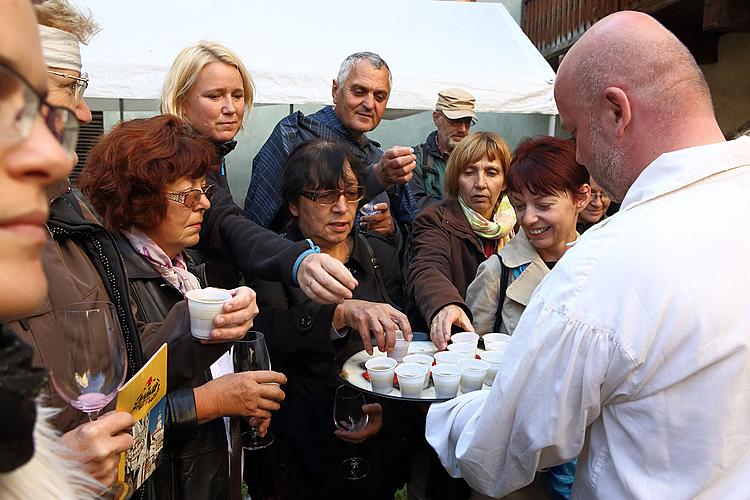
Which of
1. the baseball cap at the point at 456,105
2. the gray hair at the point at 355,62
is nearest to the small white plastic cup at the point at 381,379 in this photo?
the gray hair at the point at 355,62

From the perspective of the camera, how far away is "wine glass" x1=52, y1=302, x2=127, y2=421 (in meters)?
1.29

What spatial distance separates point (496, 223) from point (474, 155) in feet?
1.40

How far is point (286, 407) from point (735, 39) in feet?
24.7

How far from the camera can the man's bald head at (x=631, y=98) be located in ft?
5.15

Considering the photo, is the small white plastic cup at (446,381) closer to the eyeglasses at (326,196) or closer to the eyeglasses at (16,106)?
the eyeglasses at (326,196)

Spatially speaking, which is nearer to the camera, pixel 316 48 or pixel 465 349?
pixel 465 349

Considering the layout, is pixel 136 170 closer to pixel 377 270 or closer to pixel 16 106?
pixel 377 270

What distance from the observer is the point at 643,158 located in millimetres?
1615

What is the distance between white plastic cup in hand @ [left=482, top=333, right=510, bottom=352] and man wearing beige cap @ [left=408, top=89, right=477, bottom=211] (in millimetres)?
2339

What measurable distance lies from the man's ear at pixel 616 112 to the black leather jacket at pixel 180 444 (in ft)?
4.79

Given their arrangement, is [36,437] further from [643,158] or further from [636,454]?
[643,158]

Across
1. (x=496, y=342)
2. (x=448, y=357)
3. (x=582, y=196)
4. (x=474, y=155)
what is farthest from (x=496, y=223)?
(x=448, y=357)

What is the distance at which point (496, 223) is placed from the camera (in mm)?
3504

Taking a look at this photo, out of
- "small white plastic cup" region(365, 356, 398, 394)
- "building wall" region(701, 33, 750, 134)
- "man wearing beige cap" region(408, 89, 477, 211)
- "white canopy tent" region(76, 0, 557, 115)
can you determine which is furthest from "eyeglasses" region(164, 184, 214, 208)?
"building wall" region(701, 33, 750, 134)
